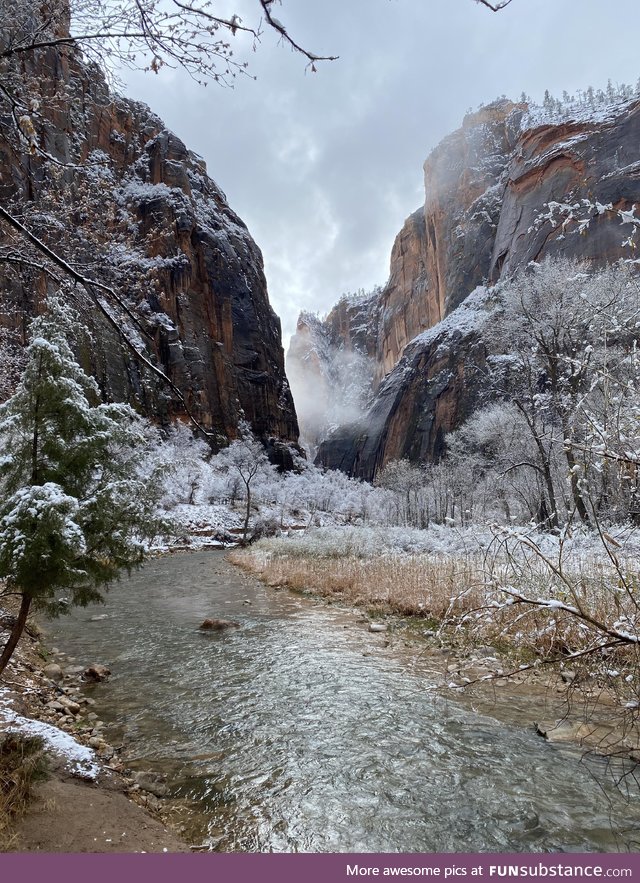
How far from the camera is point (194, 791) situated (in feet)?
11.7

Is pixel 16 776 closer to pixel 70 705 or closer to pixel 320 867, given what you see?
pixel 320 867

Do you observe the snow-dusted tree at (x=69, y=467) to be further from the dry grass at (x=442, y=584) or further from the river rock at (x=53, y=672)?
the dry grass at (x=442, y=584)

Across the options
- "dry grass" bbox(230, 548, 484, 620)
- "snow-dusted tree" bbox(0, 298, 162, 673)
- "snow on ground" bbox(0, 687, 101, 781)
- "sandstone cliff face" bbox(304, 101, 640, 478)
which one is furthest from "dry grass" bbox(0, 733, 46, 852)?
"sandstone cliff face" bbox(304, 101, 640, 478)

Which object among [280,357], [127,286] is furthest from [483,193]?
[127,286]

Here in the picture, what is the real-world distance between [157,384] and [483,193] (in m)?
119

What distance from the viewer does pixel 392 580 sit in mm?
12078

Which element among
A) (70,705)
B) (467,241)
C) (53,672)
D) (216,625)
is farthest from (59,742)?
(467,241)

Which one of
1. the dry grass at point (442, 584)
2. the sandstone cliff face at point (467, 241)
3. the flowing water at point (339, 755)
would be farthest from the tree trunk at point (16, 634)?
the sandstone cliff face at point (467, 241)

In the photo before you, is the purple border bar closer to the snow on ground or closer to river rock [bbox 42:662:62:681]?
the snow on ground

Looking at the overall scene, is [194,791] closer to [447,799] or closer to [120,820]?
[120,820]

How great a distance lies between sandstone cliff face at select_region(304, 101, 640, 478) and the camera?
60.0m

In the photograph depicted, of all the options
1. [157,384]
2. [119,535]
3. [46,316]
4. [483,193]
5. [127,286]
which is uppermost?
[483,193]

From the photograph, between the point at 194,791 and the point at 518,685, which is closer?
the point at 194,791

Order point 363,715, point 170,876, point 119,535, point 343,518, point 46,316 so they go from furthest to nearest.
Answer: point 343,518 → point 363,715 → point 46,316 → point 119,535 → point 170,876
